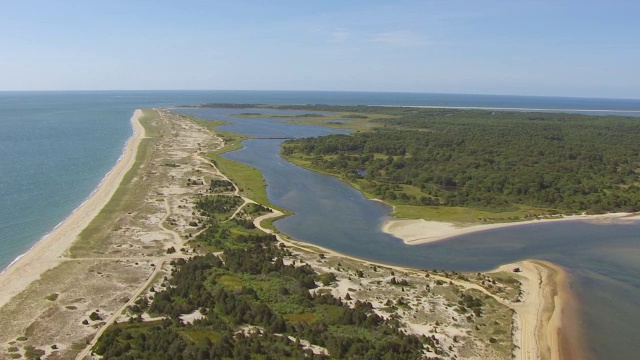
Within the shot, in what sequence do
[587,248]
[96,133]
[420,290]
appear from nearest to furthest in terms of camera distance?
[420,290], [587,248], [96,133]

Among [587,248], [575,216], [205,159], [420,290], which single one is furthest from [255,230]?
[205,159]

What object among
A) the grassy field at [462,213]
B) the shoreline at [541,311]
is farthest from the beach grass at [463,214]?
the shoreline at [541,311]

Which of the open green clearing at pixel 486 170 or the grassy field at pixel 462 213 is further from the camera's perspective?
the open green clearing at pixel 486 170

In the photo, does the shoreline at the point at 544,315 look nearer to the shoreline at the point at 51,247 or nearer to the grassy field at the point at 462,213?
the grassy field at the point at 462,213

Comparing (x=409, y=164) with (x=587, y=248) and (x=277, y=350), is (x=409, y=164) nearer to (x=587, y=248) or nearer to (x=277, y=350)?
(x=587, y=248)

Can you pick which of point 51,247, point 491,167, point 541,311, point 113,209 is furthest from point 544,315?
point 491,167

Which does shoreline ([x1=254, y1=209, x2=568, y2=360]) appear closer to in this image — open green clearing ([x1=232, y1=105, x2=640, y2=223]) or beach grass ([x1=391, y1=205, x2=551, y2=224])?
beach grass ([x1=391, y1=205, x2=551, y2=224])
